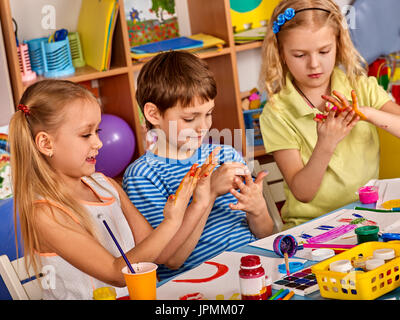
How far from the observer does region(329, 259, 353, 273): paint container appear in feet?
3.30

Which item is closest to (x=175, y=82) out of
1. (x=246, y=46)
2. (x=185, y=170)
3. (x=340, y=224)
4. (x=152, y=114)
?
(x=152, y=114)

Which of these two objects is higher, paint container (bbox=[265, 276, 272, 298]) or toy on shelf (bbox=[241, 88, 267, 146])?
toy on shelf (bbox=[241, 88, 267, 146])

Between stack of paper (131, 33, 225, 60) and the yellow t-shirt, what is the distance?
0.77 meters

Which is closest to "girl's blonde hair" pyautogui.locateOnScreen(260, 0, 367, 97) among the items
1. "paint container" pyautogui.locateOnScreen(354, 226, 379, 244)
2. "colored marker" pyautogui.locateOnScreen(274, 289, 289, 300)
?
"paint container" pyautogui.locateOnScreen(354, 226, 379, 244)

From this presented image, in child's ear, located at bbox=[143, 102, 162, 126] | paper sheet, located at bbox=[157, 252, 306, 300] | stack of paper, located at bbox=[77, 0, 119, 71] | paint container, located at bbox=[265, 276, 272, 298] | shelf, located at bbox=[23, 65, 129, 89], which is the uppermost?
stack of paper, located at bbox=[77, 0, 119, 71]

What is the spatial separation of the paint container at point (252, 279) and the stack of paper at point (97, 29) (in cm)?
167

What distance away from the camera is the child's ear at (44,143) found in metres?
1.45

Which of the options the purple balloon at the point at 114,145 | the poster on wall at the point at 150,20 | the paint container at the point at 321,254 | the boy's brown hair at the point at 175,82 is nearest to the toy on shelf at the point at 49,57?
the purple balloon at the point at 114,145

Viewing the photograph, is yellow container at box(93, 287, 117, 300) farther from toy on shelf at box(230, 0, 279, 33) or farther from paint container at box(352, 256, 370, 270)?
toy on shelf at box(230, 0, 279, 33)

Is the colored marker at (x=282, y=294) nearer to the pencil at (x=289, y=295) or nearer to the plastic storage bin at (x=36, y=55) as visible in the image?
the pencil at (x=289, y=295)

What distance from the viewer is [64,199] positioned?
1.43 m

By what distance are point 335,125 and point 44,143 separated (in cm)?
80

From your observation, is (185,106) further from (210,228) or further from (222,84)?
(222,84)

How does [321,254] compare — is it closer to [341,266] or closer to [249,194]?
[341,266]
